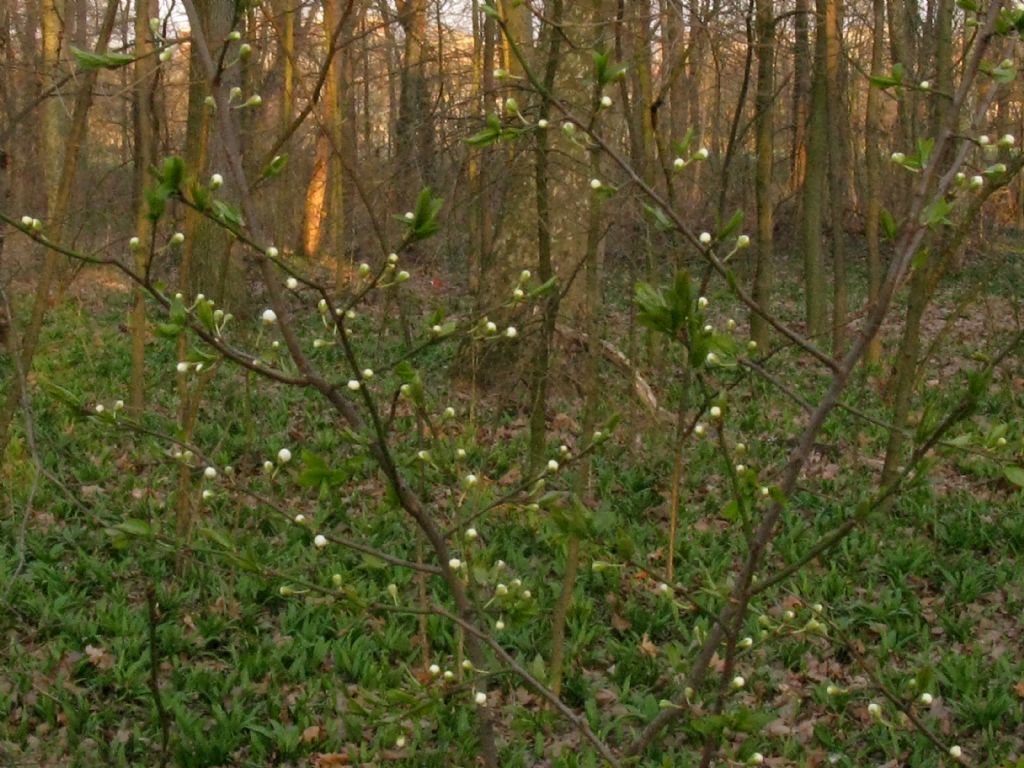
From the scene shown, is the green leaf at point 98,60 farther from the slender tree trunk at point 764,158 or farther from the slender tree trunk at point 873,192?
the slender tree trunk at point 873,192

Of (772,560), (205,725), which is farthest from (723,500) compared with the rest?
(205,725)

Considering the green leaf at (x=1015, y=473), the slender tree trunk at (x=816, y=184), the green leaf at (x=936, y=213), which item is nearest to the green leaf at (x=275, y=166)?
the green leaf at (x=936, y=213)

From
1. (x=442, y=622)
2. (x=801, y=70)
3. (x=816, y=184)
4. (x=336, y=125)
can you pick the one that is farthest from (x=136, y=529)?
(x=801, y=70)

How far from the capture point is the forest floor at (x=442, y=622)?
4.91 m

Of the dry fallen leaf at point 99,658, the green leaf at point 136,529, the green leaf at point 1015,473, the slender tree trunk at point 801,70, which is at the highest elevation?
the slender tree trunk at point 801,70

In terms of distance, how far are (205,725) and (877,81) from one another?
14.3ft

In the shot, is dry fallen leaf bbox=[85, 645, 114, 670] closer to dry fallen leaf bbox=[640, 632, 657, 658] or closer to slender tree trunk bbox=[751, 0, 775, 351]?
dry fallen leaf bbox=[640, 632, 657, 658]

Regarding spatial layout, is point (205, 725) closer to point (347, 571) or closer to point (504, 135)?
point (347, 571)

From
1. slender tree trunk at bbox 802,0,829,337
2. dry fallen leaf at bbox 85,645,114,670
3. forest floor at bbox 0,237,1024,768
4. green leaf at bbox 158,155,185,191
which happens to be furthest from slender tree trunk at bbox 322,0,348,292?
green leaf at bbox 158,155,185,191

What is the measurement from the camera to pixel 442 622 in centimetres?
603

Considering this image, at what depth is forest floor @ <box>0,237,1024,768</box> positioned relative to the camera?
491cm

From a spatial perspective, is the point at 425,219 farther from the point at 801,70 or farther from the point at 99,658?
the point at 801,70

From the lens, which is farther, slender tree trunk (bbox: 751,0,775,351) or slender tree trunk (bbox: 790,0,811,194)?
slender tree trunk (bbox: 790,0,811,194)

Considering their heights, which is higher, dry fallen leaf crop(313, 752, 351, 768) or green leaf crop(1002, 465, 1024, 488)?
green leaf crop(1002, 465, 1024, 488)
